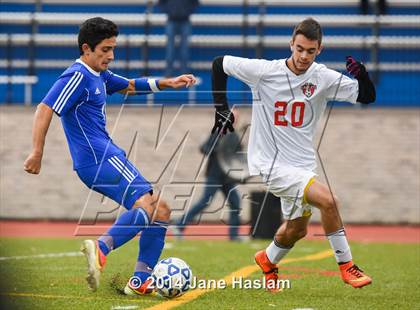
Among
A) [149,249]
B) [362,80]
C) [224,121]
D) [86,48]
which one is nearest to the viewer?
[86,48]

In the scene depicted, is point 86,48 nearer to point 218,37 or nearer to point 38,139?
point 38,139

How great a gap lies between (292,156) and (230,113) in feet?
2.28

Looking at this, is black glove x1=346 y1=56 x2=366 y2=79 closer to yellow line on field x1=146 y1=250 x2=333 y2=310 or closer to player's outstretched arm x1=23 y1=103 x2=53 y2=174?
yellow line on field x1=146 y1=250 x2=333 y2=310

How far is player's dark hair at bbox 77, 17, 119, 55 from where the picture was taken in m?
7.93

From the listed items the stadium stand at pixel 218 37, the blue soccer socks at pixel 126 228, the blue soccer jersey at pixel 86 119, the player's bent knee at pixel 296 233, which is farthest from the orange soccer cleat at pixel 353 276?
the stadium stand at pixel 218 37

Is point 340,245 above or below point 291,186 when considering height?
below

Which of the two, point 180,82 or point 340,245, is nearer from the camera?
point 340,245

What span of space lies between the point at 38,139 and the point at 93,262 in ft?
3.45

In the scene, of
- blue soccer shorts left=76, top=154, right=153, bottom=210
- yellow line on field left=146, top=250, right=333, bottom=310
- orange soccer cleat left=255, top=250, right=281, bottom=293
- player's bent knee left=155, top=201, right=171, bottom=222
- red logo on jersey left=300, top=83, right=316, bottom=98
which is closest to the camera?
yellow line on field left=146, top=250, right=333, bottom=310

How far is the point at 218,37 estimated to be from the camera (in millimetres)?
19734

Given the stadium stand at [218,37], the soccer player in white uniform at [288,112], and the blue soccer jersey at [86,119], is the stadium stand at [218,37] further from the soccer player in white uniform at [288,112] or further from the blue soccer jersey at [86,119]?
the blue soccer jersey at [86,119]

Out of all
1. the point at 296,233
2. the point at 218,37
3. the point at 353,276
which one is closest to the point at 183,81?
the point at 296,233

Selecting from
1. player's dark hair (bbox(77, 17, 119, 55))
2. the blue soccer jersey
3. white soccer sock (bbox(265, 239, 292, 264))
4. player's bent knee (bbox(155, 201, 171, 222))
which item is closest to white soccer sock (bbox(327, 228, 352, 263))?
white soccer sock (bbox(265, 239, 292, 264))

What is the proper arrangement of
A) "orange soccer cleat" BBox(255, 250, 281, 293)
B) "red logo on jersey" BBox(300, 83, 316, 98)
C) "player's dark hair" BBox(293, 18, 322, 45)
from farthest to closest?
"orange soccer cleat" BBox(255, 250, 281, 293) → "red logo on jersey" BBox(300, 83, 316, 98) → "player's dark hair" BBox(293, 18, 322, 45)
